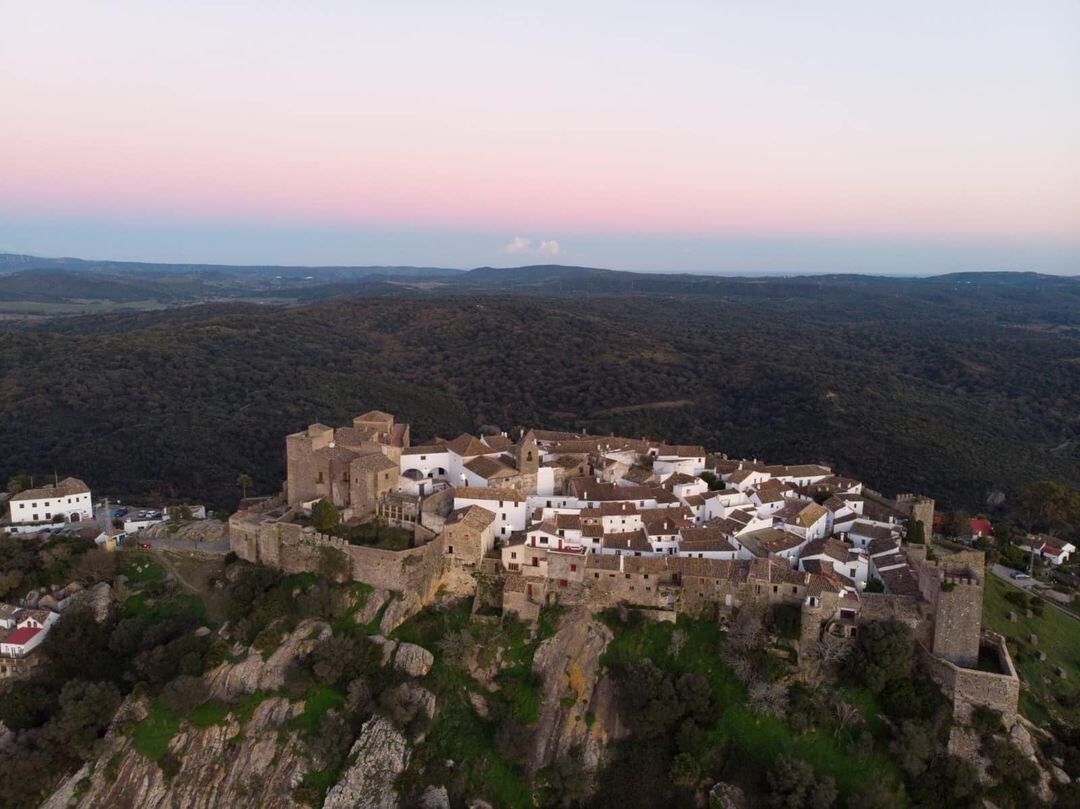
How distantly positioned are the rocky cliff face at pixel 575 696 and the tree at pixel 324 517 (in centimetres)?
1177

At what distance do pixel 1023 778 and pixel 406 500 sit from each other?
27973mm

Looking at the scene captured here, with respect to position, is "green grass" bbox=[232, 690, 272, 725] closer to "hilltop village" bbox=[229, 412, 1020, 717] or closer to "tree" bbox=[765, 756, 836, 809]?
"hilltop village" bbox=[229, 412, 1020, 717]

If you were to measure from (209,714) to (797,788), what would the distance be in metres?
23.7

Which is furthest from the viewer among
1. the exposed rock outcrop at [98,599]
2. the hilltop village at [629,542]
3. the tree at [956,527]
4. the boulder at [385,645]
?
the tree at [956,527]

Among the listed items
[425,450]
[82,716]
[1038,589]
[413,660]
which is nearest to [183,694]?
[82,716]

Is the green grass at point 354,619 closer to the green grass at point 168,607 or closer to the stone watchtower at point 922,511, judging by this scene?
the green grass at point 168,607

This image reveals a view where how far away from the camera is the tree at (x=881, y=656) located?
27.9 meters

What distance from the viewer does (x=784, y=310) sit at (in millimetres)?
182625

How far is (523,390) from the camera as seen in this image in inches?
3745

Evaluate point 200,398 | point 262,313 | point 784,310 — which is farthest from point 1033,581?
point 784,310

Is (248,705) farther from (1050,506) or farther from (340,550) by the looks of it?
(1050,506)

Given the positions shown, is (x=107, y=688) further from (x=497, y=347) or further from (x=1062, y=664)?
(x=497, y=347)

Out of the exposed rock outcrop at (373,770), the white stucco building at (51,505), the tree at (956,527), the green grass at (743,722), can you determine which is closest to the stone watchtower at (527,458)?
the green grass at (743,722)

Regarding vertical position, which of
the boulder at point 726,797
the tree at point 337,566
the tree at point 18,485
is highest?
the tree at point 337,566
